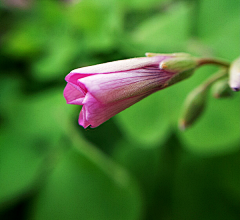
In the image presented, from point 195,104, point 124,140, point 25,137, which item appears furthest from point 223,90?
point 25,137

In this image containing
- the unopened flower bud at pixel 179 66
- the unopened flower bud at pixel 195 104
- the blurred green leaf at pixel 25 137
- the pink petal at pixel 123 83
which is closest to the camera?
the pink petal at pixel 123 83

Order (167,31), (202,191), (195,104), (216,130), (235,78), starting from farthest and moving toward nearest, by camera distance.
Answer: (167,31)
(202,191)
(216,130)
(195,104)
(235,78)

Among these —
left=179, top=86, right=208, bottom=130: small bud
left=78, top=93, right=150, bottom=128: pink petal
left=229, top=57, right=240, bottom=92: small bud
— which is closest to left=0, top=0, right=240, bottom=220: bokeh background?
left=179, top=86, right=208, bottom=130: small bud

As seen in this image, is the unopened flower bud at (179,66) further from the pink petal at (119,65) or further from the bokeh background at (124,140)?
the bokeh background at (124,140)

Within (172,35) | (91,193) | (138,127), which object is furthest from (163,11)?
(91,193)

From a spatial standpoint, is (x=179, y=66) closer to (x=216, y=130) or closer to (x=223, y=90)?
(x=223, y=90)

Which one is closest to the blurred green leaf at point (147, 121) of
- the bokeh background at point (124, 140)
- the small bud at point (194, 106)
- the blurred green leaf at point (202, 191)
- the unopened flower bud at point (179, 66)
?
the bokeh background at point (124, 140)

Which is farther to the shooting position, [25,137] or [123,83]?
[25,137]
